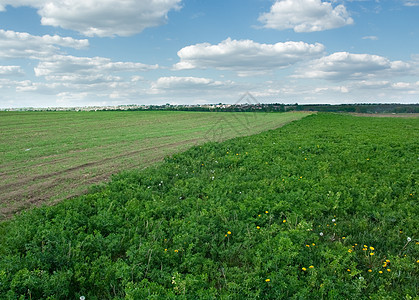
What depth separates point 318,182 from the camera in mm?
8422

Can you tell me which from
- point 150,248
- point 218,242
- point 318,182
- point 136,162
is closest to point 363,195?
point 318,182

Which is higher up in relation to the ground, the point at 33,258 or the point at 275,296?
the point at 33,258

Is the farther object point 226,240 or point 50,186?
point 50,186

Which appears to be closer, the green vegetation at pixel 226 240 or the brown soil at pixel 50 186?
the green vegetation at pixel 226 240

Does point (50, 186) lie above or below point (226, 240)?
above

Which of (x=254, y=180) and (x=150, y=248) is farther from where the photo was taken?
(x=254, y=180)

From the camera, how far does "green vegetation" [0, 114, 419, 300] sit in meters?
4.02

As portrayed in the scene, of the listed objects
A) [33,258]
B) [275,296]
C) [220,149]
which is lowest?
[275,296]

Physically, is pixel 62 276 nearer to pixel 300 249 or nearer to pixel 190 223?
pixel 190 223

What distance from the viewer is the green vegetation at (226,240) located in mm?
4020

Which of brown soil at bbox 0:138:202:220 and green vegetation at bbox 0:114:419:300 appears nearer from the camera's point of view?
green vegetation at bbox 0:114:419:300

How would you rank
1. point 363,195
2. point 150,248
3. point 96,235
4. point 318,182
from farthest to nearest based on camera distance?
point 318,182 < point 363,195 < point 96,235 < point 150,248

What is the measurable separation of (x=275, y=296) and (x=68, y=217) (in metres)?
4.55

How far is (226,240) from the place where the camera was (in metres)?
5.52
